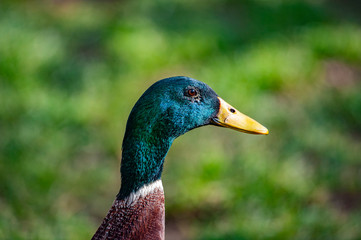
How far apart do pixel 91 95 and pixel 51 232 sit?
1344 mm

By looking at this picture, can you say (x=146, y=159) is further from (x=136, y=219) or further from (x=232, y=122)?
(x=232, y=122)

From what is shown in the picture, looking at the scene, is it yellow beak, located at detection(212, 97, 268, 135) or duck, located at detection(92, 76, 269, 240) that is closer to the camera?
duck, located at detection(92, 76, 269, 240)

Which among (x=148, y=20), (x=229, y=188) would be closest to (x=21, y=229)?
(x=229, y=188)

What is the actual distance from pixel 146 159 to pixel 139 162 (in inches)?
1.0

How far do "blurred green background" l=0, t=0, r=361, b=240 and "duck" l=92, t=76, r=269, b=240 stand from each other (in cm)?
84

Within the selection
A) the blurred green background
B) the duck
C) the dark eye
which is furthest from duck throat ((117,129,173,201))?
the blurred green background

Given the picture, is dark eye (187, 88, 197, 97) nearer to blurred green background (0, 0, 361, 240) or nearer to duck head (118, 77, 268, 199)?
duck head (118, 77, 268, 199)

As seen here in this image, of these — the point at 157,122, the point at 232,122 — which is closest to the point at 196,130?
the point at 232,122

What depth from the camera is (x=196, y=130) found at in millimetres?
3312

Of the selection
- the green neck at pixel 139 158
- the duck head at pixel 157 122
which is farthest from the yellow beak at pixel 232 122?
the green neck at pixel 139 158

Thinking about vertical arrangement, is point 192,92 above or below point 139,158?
above

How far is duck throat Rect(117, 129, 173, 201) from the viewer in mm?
1649

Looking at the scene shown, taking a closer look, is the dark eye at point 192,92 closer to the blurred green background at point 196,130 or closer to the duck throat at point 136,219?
the duck throat at point 136,219

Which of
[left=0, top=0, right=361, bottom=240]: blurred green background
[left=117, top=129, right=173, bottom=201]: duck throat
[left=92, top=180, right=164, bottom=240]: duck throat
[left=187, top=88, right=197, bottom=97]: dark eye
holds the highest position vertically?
[left=0, top=0, right=361, bottom=240]: blurred green background
